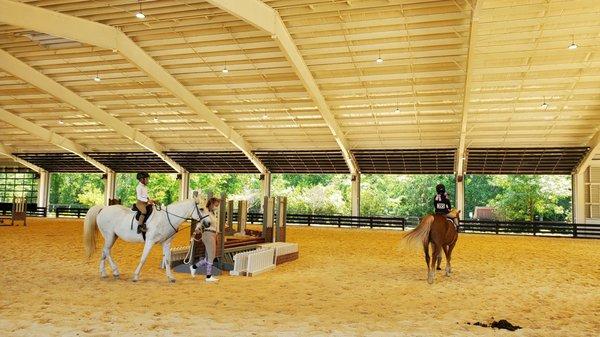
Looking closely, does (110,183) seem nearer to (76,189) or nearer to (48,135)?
(48,135)

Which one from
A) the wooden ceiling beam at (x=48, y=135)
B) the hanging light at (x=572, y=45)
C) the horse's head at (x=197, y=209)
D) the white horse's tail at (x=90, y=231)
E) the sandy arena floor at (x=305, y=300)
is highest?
the hanging light at (x=572, y=45)

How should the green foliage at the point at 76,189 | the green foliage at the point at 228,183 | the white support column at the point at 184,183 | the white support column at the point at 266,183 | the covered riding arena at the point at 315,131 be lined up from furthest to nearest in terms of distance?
1. the green foliage at the point at 76,189
2. the green foliage at the point at 228,183
3. the white support column at the point at 184,183
4. the white support column at the point at 266,183
5. the covered riding arena at the point at 315,131

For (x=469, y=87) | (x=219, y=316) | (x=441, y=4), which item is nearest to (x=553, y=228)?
(x=469, y=87)

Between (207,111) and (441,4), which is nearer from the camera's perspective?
(441,4)

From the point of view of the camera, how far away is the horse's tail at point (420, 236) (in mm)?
7965

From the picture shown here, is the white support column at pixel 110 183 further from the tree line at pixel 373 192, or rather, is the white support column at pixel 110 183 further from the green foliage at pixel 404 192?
the green foliage at pixel 404 192

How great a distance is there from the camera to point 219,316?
18.0 feet

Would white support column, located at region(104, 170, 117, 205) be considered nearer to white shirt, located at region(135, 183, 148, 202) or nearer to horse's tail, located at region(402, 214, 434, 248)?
white shirt, located at region(135, 183, 148, 202)

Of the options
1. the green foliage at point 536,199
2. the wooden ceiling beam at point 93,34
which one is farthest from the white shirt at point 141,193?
the green foliage at point 536,199

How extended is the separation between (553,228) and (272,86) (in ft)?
46.2

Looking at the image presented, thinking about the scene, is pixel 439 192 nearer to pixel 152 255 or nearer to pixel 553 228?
pixel 152 255

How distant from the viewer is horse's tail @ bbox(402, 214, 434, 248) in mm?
7965

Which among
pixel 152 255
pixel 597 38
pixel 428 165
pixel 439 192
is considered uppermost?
pixel 597 38

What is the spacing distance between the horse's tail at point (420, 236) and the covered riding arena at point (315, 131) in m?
0.75
